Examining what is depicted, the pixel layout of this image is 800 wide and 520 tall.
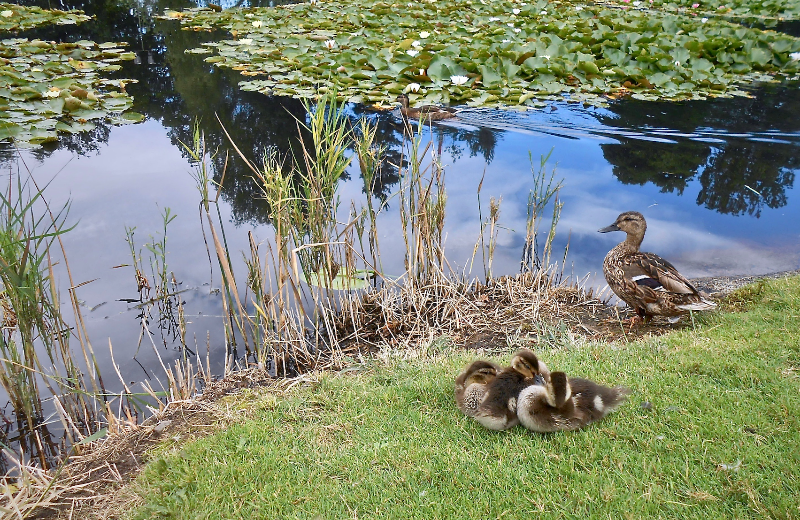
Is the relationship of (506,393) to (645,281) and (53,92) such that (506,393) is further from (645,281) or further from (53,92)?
(53,92)

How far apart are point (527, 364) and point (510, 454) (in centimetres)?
53

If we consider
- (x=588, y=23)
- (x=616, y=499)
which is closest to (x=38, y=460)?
(x=616, y=499)

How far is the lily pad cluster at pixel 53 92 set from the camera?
25.3 ft

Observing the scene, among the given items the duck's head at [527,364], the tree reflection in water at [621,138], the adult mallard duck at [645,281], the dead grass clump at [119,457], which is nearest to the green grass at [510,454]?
the dead grass clump at [119,457]

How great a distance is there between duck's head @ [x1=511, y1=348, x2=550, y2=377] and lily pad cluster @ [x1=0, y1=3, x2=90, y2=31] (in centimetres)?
1424

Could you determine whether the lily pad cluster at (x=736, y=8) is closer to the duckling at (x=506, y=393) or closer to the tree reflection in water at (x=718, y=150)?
the tree reflection in water at (x=718, y=150)

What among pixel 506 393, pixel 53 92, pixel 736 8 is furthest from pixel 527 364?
pixel 736 8

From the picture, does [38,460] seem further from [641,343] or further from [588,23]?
[588,23]

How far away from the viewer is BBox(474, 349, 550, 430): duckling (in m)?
3.16

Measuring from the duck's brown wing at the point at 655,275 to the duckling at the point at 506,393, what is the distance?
5.51 ft

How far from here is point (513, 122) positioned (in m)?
8.84

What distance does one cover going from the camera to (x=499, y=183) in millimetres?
7312

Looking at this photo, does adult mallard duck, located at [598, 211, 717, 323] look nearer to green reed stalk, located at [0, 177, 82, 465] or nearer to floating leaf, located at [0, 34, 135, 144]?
green reed stalk, located at [0, 177, 82, 465]

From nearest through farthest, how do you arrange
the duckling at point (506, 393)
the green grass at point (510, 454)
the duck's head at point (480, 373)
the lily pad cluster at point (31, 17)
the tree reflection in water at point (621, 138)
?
the green grass at point (510, 454) → the duckling at point (506, 393) → the duck's head at point (480, 373) → the tree reflection in water at point (621, 138) → the lily pad cluster at point (31, 17)
